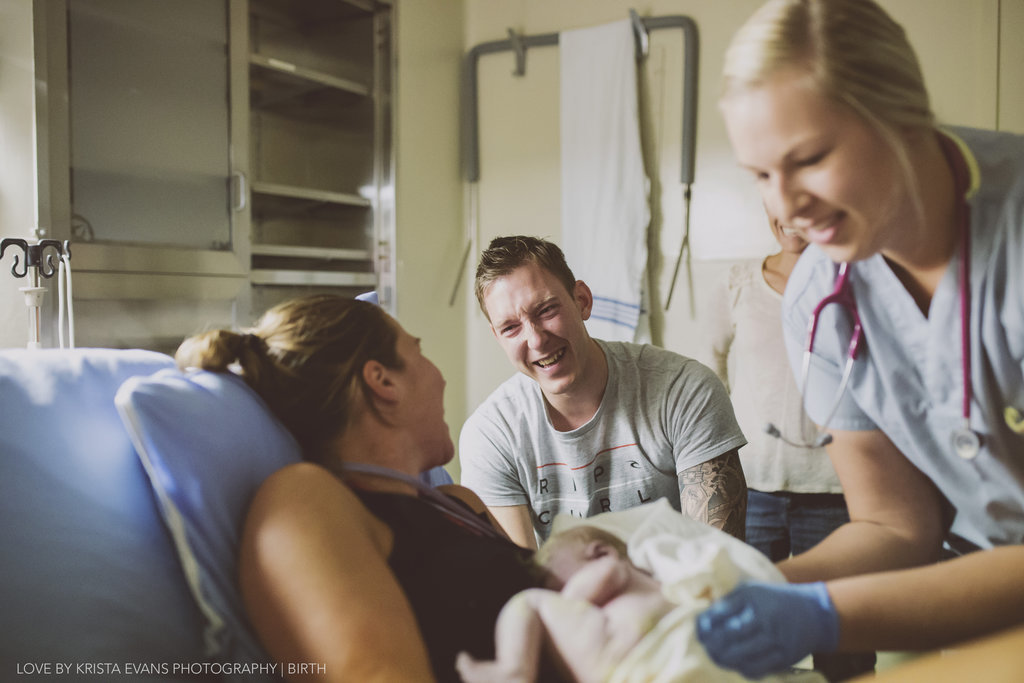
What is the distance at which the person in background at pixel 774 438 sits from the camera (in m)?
1.91

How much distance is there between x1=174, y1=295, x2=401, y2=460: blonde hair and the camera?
1.14m

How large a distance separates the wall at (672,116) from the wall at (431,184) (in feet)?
0.33

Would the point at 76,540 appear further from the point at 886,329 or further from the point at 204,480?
the point at 886,329

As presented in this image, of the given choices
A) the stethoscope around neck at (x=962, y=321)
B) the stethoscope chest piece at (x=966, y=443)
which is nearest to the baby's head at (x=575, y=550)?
the stethoscope around neck at (x=962, y=321)

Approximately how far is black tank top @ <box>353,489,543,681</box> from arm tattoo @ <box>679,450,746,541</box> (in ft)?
1.71

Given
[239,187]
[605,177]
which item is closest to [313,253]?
[239,187]

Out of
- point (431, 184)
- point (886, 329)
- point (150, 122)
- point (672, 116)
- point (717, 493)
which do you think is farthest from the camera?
point (431, 184)

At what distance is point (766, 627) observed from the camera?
2.68 ft

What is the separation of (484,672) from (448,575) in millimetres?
168

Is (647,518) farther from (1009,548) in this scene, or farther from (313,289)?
(313,289)

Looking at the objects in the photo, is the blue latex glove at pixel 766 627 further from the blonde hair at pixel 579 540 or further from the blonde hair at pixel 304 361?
the blonde hair at pixel 304 361

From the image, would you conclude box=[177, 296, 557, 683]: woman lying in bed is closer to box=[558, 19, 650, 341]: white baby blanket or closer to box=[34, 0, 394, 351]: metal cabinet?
box=[34, 0, 394, 351]: metal cabinet

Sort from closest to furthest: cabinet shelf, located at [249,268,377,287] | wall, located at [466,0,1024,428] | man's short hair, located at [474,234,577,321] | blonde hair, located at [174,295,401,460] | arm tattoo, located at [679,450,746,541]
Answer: blonde hair, located at [174,295,401,460]
arm tattoo, located at [679,450,746,541]
man's short hair, located at [474,234,577,321]
wall, located at [466,0,1024,428]
cabinet shelf, located at [249,268,377,287]

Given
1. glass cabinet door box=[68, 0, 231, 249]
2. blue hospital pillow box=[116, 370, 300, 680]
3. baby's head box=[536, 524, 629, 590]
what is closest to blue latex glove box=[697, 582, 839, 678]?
baby's head box=[536, 524, 629, 590]
